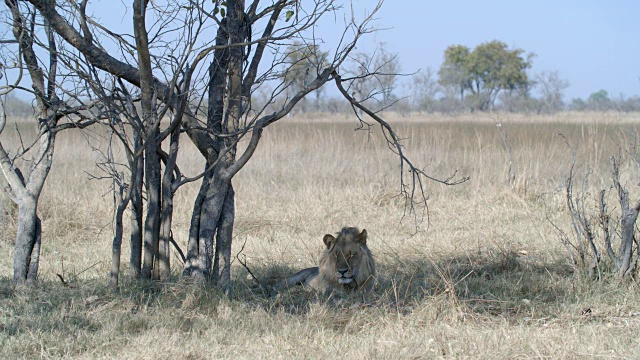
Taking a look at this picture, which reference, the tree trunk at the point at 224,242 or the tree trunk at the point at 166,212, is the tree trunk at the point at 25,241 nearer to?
the tree trunk at the point at 166,212

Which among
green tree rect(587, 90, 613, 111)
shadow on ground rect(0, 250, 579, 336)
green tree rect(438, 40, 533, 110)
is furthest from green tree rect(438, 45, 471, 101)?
shadow on ground rect(0, 250, 579, 336)

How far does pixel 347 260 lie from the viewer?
589 cm

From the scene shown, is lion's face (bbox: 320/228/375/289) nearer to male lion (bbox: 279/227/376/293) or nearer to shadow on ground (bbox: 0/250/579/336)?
male lion (bbox: 279/227/376/293)

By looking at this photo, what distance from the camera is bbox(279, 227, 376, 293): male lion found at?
19.3 feet

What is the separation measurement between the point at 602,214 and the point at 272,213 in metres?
5.02

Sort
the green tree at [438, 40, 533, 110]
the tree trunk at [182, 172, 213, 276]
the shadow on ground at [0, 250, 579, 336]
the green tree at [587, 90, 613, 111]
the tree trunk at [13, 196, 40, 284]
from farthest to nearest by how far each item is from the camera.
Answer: the green tree at [438, 40, 533, 110]
the green tree at [587, 90, 613, 111]
the tree trunk at [13, 196, 40, 284]
the tree trunk at [182, 172, 213, 276]
the shadow on ground at [0, 250, 579, 336]

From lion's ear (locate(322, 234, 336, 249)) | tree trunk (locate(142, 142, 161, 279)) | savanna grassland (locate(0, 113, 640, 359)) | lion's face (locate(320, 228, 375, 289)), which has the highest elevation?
tree trunk (locate(142, 142, 161, 279))

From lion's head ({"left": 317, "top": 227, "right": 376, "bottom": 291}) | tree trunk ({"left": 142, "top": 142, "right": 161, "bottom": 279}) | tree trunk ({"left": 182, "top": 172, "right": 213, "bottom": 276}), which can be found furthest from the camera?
lion's head ({"left": 317, "top": 227, "right": 376, "bottom": 291})

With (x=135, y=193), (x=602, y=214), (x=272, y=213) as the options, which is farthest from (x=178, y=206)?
(x=602, y=214)

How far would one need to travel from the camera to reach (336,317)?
16.6 feet

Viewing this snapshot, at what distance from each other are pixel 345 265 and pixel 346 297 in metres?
0.26

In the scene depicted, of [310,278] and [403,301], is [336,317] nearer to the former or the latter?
[403,301]

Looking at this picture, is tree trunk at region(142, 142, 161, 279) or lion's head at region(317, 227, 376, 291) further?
lion's head at region(317, 227, 376, 291)

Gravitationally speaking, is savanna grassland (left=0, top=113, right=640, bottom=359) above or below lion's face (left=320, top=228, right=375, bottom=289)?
below
